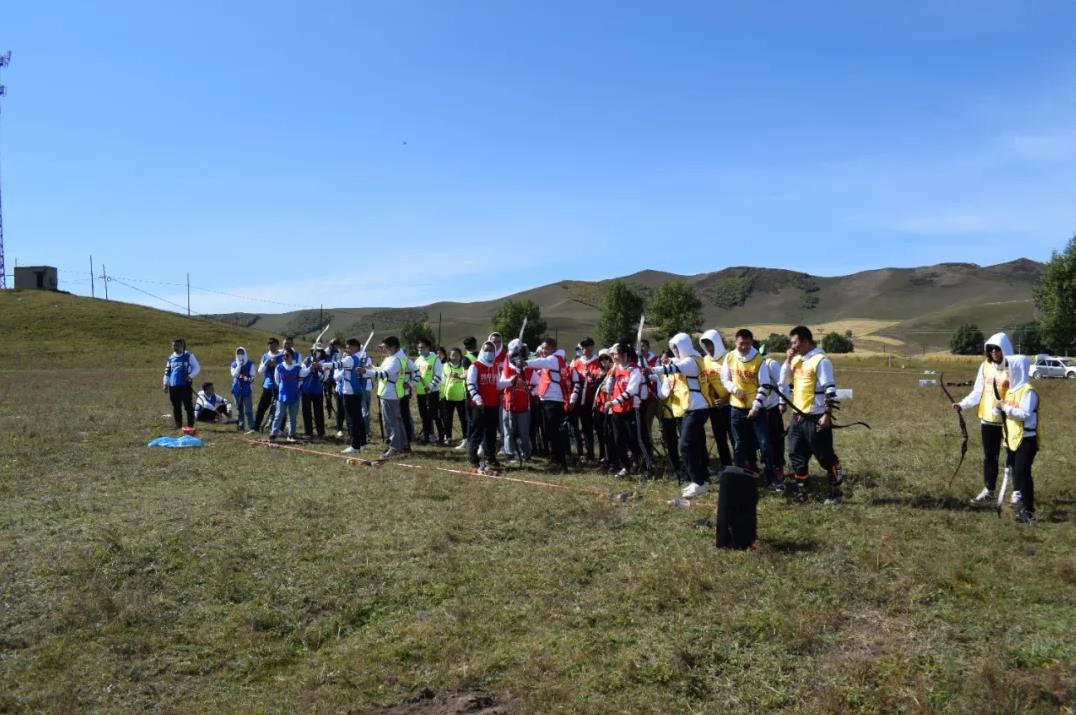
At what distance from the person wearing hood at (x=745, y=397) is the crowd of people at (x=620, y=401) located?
0.02m

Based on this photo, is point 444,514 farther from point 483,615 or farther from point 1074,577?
point 1074,577

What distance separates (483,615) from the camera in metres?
6.39

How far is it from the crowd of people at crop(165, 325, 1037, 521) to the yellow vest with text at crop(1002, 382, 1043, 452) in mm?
25

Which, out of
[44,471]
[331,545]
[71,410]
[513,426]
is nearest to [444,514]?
[331,545]

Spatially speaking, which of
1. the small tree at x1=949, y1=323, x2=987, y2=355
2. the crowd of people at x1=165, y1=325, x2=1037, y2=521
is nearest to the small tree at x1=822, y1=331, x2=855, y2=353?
the small tree at x1=949, y1=323, x2=987, y2=355

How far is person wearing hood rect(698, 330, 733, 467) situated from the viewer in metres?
10.8

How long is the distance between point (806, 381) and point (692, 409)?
1482mm

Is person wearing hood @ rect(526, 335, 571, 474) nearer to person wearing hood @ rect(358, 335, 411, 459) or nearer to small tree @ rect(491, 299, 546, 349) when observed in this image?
person wearing hood @ rect(358, 335, 411, 459)

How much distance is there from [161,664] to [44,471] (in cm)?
881

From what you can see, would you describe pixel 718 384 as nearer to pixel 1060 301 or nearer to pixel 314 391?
pixel 314 391

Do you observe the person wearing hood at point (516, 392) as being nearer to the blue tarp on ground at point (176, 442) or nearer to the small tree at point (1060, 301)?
the blue tarp on ground at point (176, 442)

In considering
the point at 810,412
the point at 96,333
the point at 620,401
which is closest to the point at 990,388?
the point at 810,412

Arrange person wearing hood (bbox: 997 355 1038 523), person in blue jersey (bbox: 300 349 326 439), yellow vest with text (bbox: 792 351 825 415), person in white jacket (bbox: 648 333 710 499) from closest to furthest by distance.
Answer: person wearing hood (bbox: 997 355 1038 523), yellow vest with text (bbox: 792 351 825 415), person in white jacket (bbox: 648 333 710 499), person in blue jersey (bbox: 300 349 326 439)

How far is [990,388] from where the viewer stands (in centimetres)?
967
